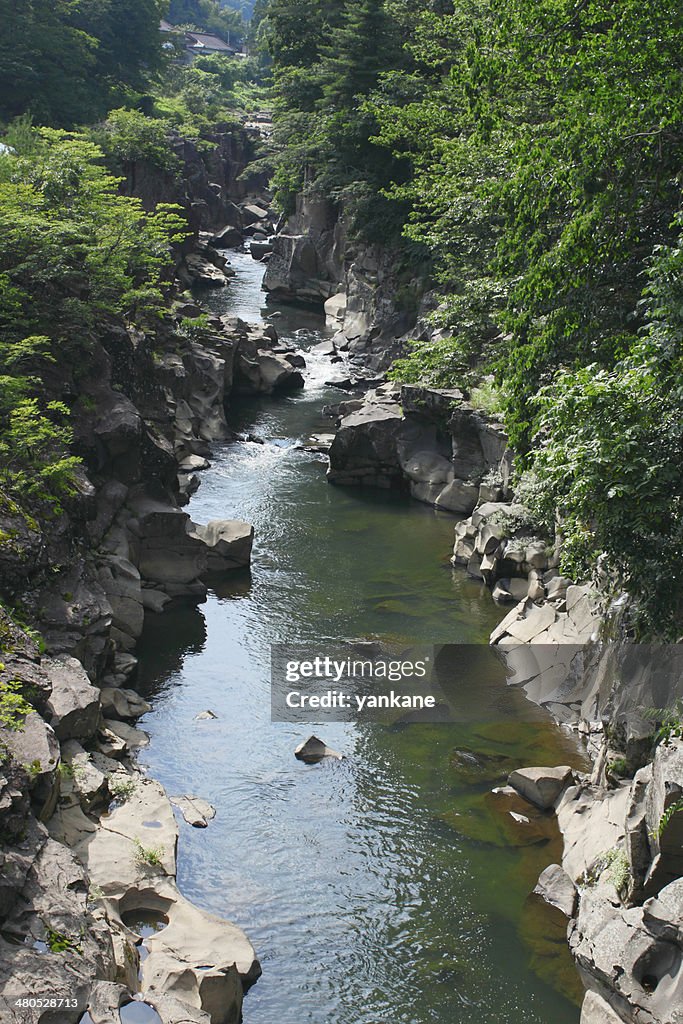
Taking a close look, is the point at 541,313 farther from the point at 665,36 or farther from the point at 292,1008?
the point at 292,1008

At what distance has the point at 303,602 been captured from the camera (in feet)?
80.2

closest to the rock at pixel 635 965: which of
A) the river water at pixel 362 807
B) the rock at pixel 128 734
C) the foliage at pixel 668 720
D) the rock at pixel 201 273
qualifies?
the river water at pixel 362 807

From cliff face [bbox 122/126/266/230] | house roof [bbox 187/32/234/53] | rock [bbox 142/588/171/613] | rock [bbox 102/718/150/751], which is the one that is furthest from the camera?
house roof [bbox 187/32/234/53]

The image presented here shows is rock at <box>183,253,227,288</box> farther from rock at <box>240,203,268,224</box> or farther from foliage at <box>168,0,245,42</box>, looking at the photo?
foliage at <box>168,0,245,42</box>

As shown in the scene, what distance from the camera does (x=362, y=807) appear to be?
17.0m

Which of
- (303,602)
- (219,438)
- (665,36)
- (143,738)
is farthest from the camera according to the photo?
(219,438)

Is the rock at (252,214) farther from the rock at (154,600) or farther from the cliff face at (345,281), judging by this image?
the rock at (154,600)

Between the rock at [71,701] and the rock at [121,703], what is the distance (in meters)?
1.48

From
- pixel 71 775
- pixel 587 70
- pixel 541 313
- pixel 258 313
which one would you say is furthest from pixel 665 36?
pixel 258 313

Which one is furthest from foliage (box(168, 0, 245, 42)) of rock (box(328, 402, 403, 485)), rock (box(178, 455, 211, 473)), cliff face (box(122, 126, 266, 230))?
rock (box(328, 402, 403, 485))

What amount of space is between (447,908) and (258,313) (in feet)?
144

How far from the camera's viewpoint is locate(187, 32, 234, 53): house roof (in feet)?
414

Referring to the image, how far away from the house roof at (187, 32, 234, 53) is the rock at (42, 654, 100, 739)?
12355cm

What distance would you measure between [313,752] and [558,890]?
517cm
